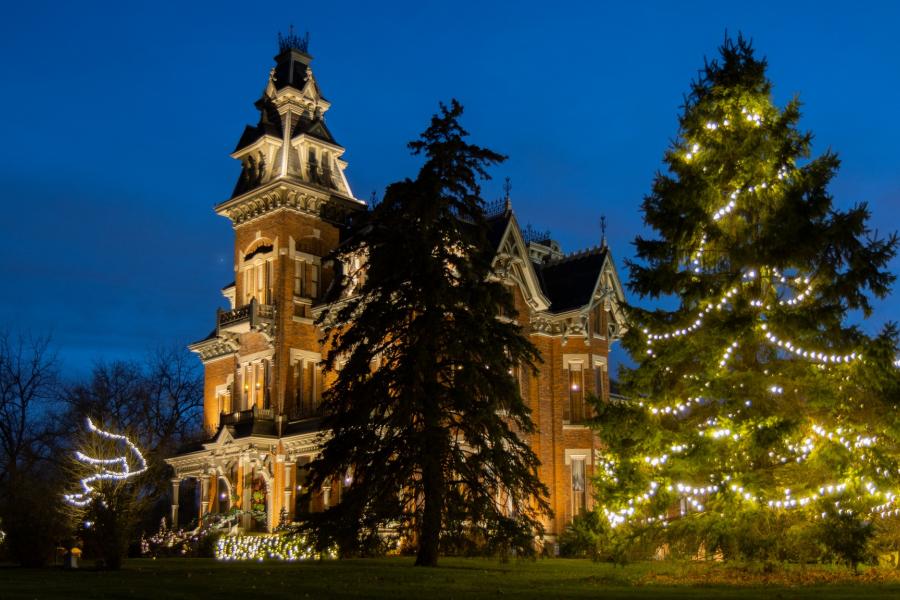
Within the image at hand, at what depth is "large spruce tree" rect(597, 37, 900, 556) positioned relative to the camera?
62.6 ft

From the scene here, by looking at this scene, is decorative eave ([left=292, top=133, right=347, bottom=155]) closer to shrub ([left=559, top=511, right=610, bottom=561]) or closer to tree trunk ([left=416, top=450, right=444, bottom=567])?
Result: tree trunk ([left=416, top=450, right=444, bottom=567])

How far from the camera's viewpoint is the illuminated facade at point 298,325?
129 ft

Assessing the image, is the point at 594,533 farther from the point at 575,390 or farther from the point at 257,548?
the point at 575,390

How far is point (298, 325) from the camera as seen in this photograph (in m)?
41.2

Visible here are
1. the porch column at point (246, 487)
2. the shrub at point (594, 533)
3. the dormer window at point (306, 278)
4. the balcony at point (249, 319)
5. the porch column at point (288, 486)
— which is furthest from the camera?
the dormer window at point (306, 278)

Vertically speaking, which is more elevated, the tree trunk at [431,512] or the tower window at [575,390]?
the tower window at [575,390]

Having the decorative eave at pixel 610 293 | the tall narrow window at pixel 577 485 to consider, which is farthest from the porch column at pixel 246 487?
the decorative eave at pixel 610 293

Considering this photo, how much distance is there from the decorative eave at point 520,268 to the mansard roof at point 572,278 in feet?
5.35

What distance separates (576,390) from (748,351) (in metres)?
22.0

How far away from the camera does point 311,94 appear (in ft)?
148

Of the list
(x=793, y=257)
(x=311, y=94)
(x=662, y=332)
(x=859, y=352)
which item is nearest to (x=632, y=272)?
(x=662, y=332)

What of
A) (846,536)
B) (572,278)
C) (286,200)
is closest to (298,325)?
(286,200)

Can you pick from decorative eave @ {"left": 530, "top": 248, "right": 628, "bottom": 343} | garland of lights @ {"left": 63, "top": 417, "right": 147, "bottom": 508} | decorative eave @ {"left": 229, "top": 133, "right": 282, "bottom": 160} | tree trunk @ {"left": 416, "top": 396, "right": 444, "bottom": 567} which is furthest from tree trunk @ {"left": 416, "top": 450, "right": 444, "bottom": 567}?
decorative eave @ {"left": 229, "top": 133, "right": 282, "bottom": 160}

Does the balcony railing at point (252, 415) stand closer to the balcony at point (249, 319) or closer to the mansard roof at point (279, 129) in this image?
the balcony at point (249, 319)
